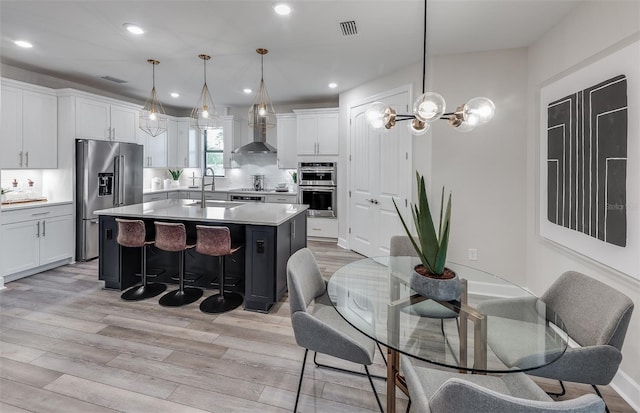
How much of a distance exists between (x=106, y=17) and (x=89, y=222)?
2.92 m

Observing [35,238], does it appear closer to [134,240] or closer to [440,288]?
[134,240]

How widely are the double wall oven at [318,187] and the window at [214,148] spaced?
2092mm

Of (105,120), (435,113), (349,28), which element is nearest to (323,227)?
(349,28)

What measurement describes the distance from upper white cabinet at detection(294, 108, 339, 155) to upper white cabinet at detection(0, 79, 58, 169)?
12.2 feet

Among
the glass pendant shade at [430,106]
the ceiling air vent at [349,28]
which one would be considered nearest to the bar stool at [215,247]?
the glass pendant shade at [430,106]

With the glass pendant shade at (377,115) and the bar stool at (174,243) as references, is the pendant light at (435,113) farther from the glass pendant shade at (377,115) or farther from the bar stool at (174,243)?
the bar stool at (174,243)

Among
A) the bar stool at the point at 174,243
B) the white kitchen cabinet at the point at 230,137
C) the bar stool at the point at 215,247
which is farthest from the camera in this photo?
the white kitchen cabinet at the point at 230,137

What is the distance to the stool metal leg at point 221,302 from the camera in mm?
3257

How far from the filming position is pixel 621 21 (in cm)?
213

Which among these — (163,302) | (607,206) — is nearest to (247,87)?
(163,302)

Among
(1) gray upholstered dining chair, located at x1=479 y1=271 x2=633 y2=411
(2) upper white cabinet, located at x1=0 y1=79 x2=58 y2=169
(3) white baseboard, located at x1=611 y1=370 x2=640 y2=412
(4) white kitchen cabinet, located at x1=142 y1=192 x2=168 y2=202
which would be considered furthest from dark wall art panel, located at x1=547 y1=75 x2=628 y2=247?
(4) white kitchen cabinet, located at x1=142 y1=192 x2=168 y2=202

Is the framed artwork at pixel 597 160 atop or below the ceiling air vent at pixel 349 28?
below

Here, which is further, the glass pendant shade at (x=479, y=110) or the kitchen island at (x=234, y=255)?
the kitchen island at (x=234, y=255)

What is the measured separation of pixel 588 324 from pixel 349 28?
2.94 m
